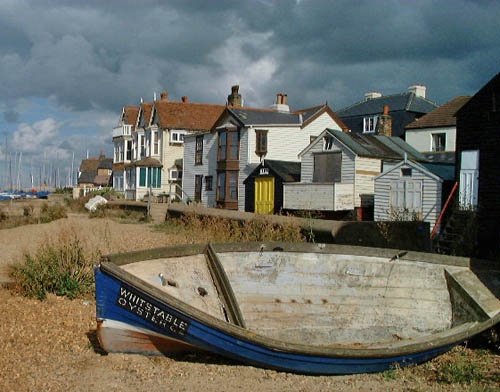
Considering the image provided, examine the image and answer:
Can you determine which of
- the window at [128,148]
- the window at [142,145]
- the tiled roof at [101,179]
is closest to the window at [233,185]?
the window at [142,145]

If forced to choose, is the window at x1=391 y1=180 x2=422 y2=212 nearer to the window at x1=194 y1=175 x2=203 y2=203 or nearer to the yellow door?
the yellow door

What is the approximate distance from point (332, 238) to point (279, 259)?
7697mm

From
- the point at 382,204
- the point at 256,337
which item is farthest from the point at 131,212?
the point at 256,337

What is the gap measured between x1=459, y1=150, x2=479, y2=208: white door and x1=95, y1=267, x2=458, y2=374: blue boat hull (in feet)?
47.1

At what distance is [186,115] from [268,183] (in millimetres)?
16285

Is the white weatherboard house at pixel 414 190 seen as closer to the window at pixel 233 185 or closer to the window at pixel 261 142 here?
the window at pixel 261 142

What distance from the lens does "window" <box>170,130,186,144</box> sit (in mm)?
47469

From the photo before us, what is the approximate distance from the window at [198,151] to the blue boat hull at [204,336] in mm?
34134

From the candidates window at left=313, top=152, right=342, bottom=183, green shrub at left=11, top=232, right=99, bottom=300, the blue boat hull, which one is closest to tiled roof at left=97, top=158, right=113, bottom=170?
window at left=313, top=152, right=342, bottom=183

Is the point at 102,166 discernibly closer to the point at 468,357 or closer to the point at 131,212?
the point at 131,212

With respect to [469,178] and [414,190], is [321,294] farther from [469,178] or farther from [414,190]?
[414,190]

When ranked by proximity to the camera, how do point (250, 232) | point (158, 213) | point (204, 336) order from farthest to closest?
point (158, 213)
point (250, 232)
point (204, 336)

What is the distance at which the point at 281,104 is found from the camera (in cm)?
4228

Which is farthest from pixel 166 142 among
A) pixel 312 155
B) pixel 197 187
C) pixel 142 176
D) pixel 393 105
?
pixel 312 155
